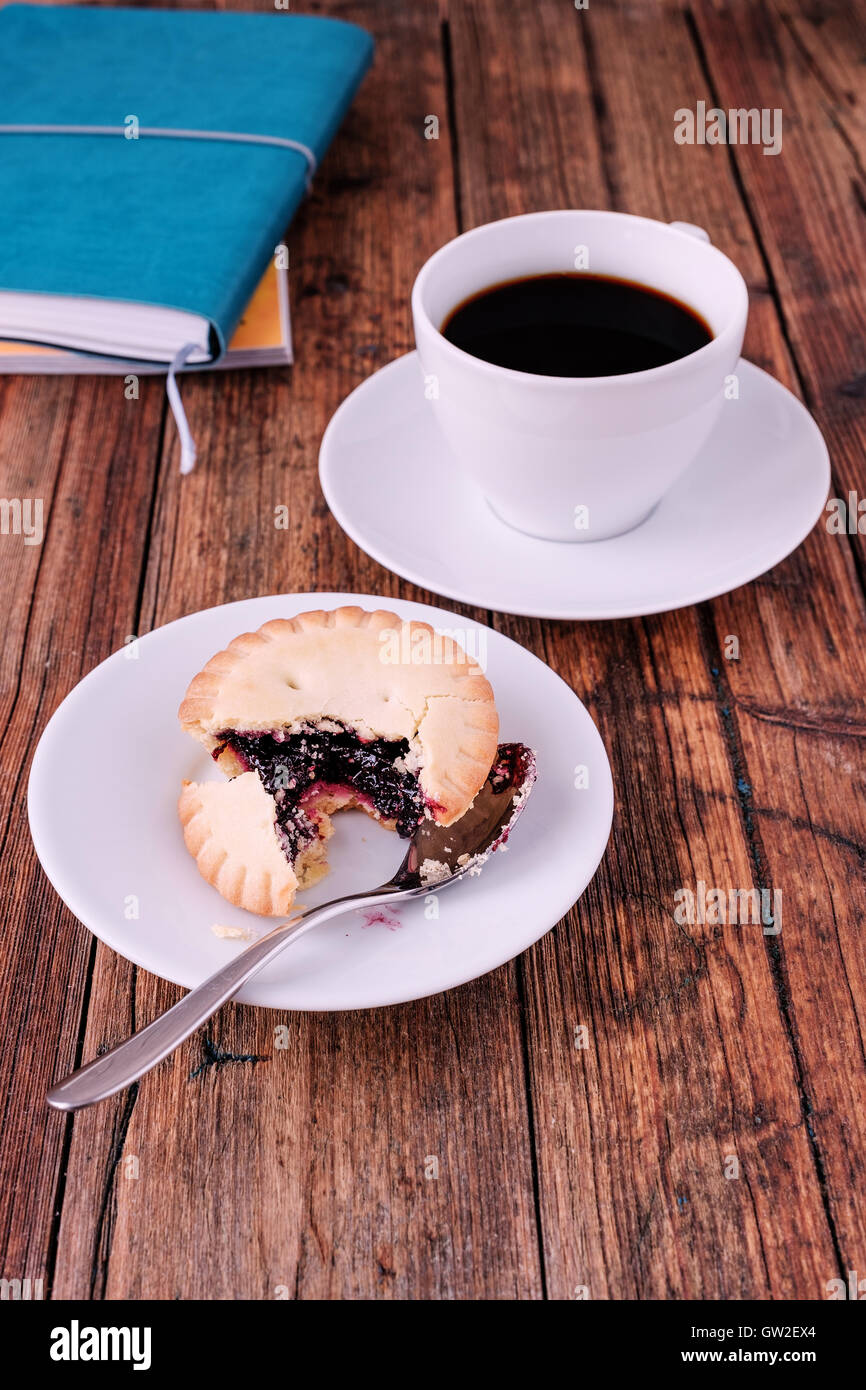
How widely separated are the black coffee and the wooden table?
1.04ft

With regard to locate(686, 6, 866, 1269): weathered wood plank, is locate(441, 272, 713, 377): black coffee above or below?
above

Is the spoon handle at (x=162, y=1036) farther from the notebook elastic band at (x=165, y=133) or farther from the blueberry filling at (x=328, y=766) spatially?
the notebook elastic band at (x=165, y=133)

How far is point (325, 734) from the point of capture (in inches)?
47.6

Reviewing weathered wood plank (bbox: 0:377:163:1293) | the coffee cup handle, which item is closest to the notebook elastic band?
weathered wood plank (bbox: 0:377:163:1293)

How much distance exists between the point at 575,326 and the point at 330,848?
2.46 ft

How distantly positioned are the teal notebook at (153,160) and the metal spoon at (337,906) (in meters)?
0.92

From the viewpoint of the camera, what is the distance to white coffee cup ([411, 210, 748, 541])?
4.27 ft

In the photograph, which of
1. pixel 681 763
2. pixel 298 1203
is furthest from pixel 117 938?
pixel 681 763

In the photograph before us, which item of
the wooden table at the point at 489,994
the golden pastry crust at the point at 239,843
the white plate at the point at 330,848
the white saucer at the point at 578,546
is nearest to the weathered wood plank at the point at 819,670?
the wooden table at the point at 489,994

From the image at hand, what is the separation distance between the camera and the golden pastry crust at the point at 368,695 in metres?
1.16

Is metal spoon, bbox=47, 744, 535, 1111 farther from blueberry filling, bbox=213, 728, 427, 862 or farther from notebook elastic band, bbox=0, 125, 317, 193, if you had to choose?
notebook elastic band, bbox=0, 125, 317, 193

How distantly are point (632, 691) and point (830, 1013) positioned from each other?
45 centimetres

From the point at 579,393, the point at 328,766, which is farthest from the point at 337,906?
the point at 579,393

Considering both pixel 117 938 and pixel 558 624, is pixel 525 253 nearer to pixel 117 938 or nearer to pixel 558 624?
pixel 558 624
